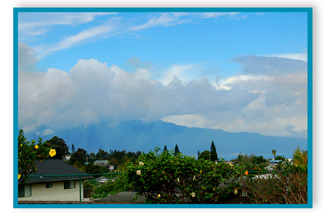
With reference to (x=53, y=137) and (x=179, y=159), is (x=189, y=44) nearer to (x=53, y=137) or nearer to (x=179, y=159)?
(x=179, y=159)

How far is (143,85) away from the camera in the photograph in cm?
978

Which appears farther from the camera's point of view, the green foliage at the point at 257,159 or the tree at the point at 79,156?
the tree at the point at 79,156

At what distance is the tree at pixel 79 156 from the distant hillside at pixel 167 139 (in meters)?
0.75

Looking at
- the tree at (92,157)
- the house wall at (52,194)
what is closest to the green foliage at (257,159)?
the house wall at (52,194)

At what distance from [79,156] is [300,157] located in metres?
6.90

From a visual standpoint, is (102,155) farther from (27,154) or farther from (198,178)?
(198,178)

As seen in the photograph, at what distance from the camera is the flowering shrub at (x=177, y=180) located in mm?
7164

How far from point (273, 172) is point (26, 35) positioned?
642 cm

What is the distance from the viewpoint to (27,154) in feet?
23.4

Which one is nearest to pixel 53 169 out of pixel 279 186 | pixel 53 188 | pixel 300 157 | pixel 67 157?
pixel 67 157

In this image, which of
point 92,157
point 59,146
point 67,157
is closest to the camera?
point 59,146

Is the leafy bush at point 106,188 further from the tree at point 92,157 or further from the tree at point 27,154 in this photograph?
the tree at point 92,157

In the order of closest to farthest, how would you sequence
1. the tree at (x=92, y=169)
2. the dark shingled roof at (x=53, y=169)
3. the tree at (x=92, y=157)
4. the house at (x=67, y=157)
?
the dark shingled roof at (x=53, y=169), the tree at (x=92, y=157), the house at (x=67, y=157), the tree at (x=92, y=169)
